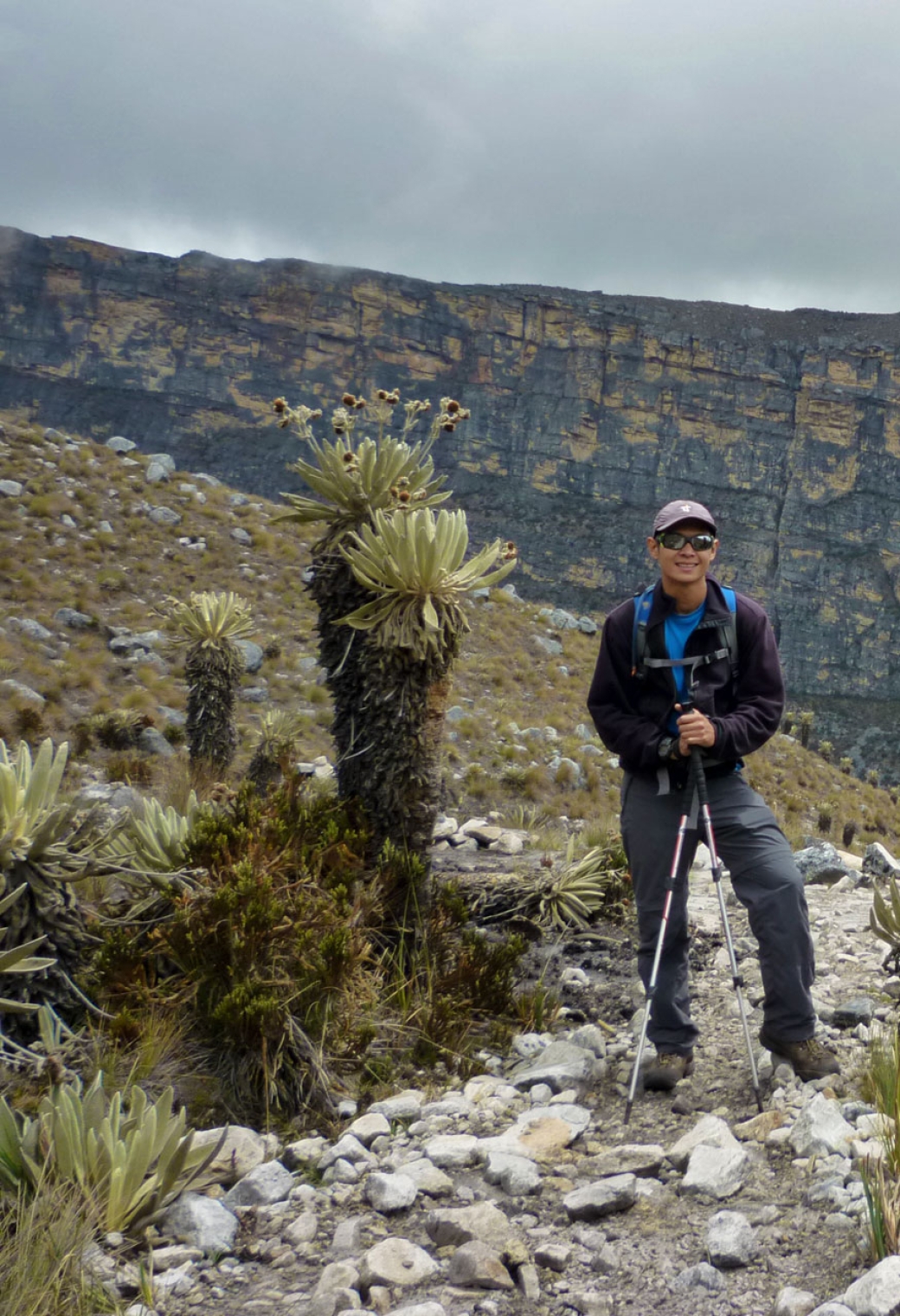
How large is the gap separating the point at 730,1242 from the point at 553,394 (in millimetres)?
69725

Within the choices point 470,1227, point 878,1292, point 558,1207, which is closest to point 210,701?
point 558,1207

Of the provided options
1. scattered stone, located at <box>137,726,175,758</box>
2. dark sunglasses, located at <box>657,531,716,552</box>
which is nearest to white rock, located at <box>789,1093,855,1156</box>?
dark sunglasses, located at <box>657,531,716,552</box>

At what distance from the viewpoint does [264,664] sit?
1716 cm

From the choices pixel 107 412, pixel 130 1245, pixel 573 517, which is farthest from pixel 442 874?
pixel 107 412

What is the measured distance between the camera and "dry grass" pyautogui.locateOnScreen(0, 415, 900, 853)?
14445 millimetres

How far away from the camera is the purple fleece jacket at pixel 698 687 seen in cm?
362

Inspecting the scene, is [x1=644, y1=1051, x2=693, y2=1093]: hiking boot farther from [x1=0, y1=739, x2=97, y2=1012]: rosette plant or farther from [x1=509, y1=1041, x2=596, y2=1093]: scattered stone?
[x1=0, y1=739, x2=97, y2=1012]: rosette plant

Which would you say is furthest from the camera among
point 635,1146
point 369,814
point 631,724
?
point 369,814

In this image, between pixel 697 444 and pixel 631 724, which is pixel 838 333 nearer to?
pixel 697 444

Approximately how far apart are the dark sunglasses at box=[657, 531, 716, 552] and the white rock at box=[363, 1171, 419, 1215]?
2.31 meters

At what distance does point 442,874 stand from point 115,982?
2803 mm

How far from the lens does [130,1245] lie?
258 cm

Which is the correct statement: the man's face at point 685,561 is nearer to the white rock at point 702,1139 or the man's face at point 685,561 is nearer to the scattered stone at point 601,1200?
the white rock at point 702,1139

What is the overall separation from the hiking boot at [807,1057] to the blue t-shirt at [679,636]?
1.18 metres
